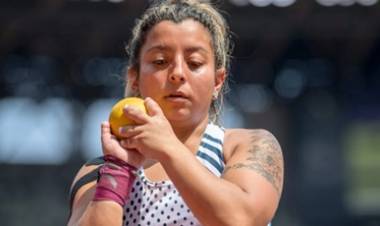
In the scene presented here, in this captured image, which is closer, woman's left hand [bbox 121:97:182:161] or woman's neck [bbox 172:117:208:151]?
woman's left hand [bbox 121:97:182:161]

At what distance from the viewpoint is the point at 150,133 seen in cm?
272

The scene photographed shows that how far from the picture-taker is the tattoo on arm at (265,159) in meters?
2.91

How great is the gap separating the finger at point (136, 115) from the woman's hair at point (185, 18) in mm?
336

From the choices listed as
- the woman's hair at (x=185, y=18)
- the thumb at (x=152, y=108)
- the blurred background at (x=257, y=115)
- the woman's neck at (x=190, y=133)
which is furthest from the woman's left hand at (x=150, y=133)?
the blurred background at (x=257, y=115)

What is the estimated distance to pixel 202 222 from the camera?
2.71m

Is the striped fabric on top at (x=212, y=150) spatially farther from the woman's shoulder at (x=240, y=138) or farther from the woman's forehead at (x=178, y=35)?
the woman's forehead at (x=178, y=35)

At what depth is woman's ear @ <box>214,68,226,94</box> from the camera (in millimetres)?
3068

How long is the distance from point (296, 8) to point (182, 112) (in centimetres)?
864

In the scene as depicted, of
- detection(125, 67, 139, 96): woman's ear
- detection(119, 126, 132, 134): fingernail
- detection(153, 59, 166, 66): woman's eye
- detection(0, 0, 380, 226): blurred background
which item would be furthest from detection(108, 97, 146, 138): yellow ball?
detection(0, 0, 380, 226): blurred background

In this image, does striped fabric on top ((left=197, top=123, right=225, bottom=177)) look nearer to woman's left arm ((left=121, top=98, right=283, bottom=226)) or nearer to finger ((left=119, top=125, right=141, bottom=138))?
woman's left arm ((left=121, top=98, right=283, bottom=226))

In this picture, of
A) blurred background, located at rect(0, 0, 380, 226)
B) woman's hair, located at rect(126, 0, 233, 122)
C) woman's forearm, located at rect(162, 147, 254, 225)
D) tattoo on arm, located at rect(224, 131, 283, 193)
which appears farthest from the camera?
blurred background, located at rect(0, 0, 380, 226)

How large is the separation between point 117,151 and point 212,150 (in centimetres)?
31

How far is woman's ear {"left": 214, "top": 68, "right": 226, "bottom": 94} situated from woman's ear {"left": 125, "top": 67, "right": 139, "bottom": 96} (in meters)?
0.21

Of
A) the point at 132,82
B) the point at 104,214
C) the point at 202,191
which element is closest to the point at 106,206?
the point at 104,214
